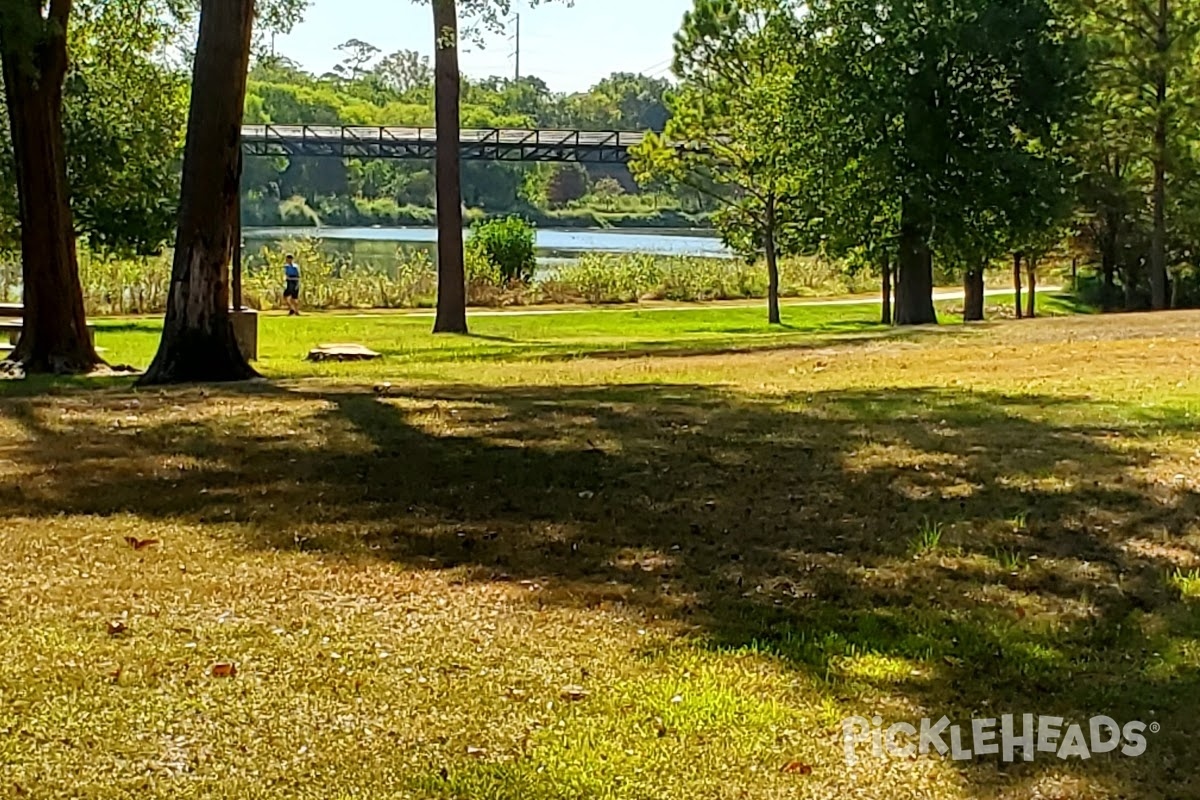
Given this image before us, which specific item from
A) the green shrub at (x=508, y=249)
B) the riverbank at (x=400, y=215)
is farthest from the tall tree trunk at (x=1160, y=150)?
the riverbank at (x=400, y=215)

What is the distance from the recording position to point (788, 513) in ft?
21.1

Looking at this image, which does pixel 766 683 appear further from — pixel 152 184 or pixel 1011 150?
pixel 152 184

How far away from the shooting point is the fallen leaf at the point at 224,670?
4.32 m

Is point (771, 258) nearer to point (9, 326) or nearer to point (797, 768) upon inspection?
point (9, 326)

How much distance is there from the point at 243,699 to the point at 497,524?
2.34 m

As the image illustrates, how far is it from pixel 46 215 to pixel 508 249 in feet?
82.5

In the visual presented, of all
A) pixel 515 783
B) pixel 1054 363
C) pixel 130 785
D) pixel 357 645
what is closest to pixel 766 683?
pixel 515 783

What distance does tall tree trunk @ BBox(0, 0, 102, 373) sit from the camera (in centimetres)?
1466

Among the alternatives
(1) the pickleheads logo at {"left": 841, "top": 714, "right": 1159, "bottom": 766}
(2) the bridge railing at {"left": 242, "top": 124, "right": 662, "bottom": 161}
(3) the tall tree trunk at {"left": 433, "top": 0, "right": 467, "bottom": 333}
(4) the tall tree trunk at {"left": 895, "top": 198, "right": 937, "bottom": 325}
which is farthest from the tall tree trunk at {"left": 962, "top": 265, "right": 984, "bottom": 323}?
(1) the pickleheads logo at {"left": 841, "top": 714, "right": 1159, "bottom": 766}

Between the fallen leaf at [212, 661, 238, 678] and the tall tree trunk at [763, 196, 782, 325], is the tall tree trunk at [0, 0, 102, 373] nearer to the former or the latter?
the fallen leaf at [212, 661, 238, 678]

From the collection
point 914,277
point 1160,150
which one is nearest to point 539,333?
point 914,277

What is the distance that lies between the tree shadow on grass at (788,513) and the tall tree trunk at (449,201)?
16377mm

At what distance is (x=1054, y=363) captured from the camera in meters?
12.7

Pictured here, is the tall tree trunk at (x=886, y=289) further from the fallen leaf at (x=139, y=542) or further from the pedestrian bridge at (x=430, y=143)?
the fallen leaf at (x=139, y=542)
